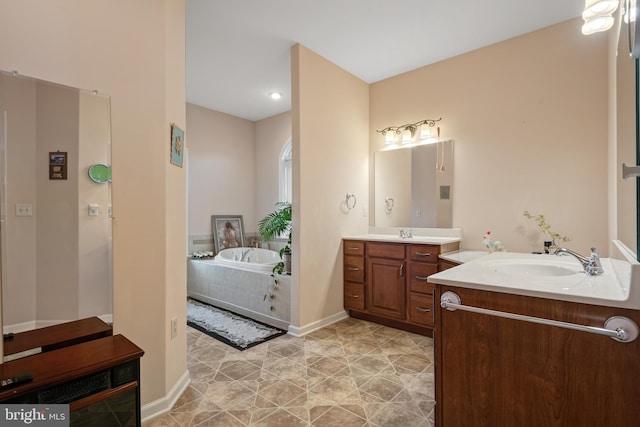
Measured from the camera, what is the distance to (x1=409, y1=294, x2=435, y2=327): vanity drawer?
9.62 ft

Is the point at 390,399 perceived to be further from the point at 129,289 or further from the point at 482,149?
the point at 482,149

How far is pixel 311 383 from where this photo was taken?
218 cm

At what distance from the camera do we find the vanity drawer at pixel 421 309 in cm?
293

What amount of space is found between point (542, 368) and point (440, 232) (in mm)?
2337

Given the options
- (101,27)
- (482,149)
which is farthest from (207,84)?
(482,149)

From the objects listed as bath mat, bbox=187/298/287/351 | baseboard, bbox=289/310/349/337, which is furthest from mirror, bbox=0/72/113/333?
baseboard, bbox=289/310/349/337

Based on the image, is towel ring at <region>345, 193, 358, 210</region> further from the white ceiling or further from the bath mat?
the bath mat

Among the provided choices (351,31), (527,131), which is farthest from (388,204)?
(351,31)

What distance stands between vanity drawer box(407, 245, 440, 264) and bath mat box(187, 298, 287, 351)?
1471 millimetres

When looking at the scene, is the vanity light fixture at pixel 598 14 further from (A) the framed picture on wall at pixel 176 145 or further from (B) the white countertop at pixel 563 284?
(A) the framed picture on wall at pixel 176 145

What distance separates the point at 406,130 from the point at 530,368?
2.94 meters

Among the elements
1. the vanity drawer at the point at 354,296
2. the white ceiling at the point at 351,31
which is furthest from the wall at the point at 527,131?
the vanity drawer at the point at 354,296

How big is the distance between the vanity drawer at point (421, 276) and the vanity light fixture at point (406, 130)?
4.79 feet

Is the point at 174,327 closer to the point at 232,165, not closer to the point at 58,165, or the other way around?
the point at 58,165
